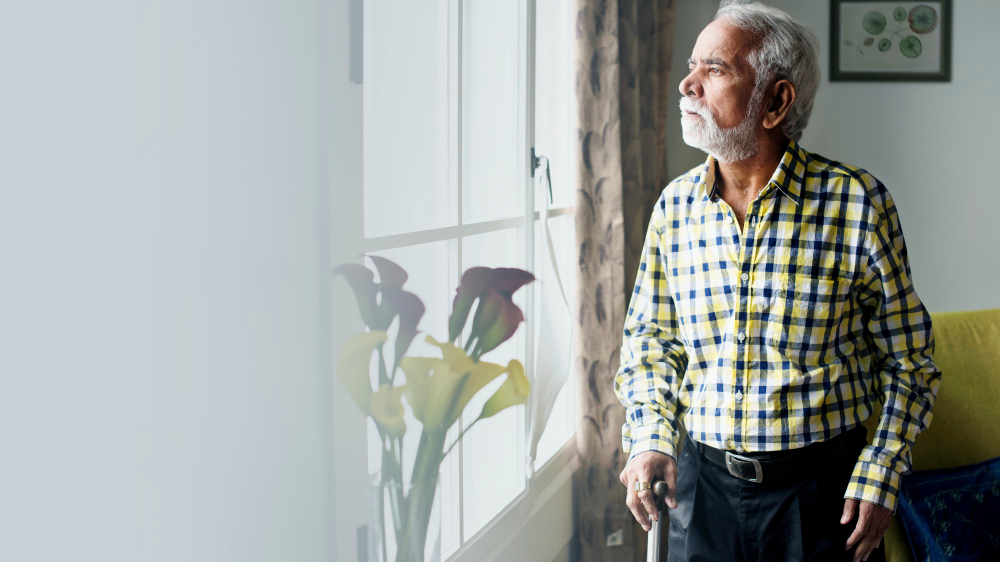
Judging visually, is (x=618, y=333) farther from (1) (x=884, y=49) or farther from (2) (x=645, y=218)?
(1) (x=884, y=49)

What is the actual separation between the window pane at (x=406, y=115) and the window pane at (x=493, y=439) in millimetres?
245

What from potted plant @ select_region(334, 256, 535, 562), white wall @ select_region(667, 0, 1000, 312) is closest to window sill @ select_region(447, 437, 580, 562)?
potted plant @ select_region(334, 256, 535, 562)

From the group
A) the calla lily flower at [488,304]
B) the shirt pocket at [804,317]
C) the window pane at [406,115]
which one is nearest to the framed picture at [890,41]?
the shirt pocket at [804,317]

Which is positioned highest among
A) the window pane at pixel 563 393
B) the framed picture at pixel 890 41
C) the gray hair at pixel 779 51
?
the framed picture at pixel 890 41

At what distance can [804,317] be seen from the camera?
1.22 metres

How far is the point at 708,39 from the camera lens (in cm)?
131

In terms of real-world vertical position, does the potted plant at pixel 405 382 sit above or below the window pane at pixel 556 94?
below

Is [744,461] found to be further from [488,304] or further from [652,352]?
[488,304]

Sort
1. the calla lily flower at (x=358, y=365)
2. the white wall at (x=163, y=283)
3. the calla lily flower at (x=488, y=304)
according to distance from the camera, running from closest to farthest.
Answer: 1. the white wall at (x=163, y=283)
2. the calla lily flower at (x=358, y=365)
3. the calla lily flower at (x=488, y=304)

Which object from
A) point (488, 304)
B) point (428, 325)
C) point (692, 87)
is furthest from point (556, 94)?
point (488, 304)

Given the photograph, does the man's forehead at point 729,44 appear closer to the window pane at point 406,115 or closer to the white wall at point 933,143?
the window pane at point 406,115

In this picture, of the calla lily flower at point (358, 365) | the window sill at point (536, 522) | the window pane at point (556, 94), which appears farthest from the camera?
the window pane at point (556, 94)

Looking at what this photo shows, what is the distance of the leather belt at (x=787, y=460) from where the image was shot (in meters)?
1.22

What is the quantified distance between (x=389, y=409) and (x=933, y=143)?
2.65m
